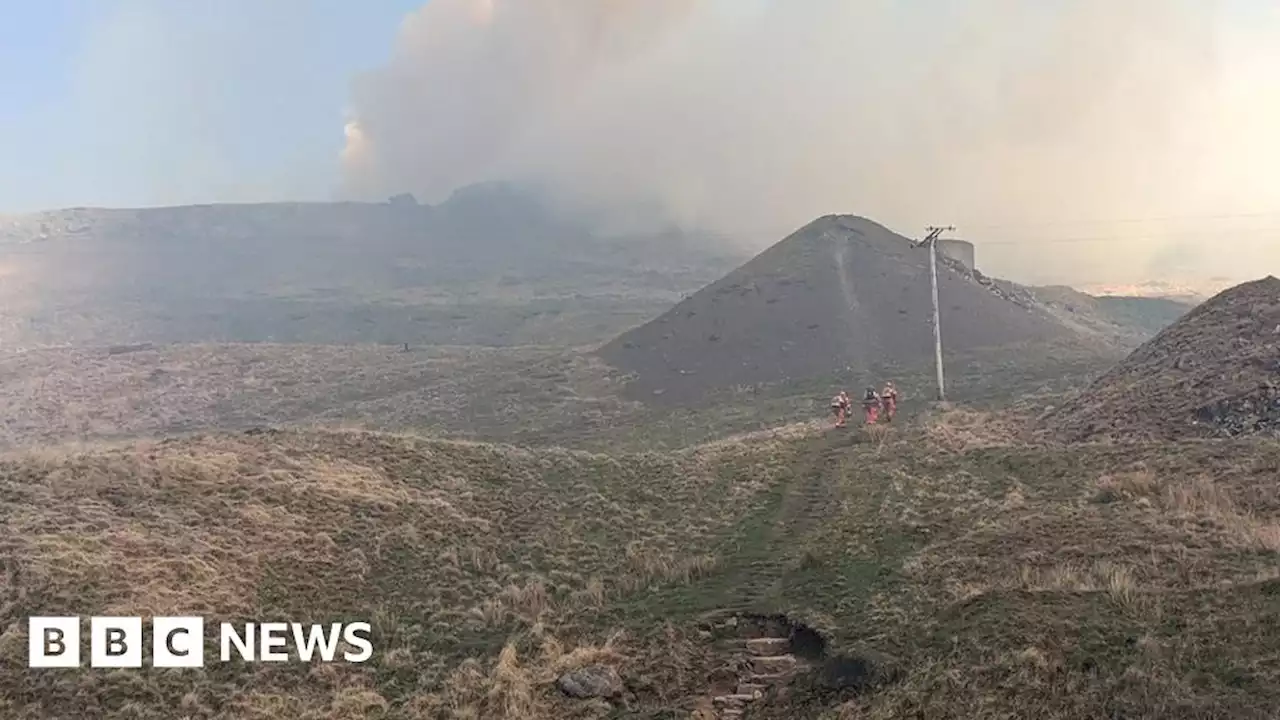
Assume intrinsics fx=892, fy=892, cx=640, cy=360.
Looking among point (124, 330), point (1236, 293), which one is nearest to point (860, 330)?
point (1236, 293)

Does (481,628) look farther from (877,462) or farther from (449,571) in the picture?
(877,462)

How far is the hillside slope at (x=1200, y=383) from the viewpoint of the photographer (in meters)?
24.4

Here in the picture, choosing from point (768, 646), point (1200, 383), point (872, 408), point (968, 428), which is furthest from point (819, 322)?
point (768, 646)

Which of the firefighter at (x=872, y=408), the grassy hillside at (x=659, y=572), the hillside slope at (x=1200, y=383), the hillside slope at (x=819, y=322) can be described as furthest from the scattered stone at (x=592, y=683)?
the hillside slope at (x=819, y=322)

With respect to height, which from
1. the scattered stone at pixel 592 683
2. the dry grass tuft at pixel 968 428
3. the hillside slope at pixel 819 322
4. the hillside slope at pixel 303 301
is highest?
the hillside slope at pixel 303 301

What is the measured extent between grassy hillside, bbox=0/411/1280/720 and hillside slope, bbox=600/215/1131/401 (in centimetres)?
3328

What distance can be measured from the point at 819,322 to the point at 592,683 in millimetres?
57470

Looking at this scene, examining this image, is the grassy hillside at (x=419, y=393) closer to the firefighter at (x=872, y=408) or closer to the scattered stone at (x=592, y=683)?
the firefighter at (x=872, y=408)

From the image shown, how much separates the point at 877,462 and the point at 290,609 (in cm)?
1715

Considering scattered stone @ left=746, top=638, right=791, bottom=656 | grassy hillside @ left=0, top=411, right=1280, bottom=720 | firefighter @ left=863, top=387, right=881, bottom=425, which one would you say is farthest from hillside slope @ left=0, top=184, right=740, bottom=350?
scattered stone @ left=746, top=638, right=791, bottom=656

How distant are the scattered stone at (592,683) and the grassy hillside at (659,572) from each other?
308 mm

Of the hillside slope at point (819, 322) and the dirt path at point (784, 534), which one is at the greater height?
the hillside slope at point (819, 322)

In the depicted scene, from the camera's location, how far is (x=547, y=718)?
12.1 meters

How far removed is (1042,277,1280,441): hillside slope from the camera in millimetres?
24391
